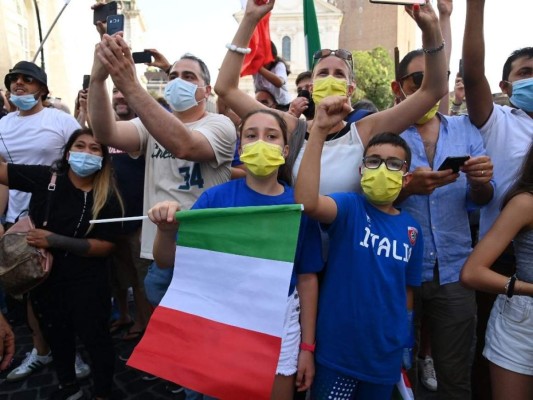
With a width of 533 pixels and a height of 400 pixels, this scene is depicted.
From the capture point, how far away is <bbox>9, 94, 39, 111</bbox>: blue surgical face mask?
139 inches

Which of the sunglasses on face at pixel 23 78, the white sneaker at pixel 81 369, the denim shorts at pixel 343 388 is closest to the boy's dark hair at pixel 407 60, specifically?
the denim shorts at pixel 343 388

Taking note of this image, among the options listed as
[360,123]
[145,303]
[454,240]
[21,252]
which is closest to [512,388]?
[454,240]

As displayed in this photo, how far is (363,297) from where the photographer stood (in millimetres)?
1940

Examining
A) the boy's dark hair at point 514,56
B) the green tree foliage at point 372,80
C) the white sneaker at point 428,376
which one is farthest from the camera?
the green tree foliage at point 372,80

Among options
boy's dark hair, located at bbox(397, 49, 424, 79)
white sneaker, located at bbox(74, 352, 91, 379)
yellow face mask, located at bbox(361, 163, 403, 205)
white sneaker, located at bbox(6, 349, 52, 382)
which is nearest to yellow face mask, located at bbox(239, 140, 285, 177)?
yellow face mask, located at bbox(361, 163, 403, 205)

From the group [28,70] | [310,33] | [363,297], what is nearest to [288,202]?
[363,297]

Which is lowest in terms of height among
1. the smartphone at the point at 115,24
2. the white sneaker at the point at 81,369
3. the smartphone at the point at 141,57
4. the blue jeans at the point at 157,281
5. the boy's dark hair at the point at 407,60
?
the white sneaker at the point at 81,369

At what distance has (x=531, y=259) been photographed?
1997 mm

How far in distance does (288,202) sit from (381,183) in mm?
445

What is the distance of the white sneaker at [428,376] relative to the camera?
11.2ft

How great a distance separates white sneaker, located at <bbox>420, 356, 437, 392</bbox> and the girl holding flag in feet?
6.34

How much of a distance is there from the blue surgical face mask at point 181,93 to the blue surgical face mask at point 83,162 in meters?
0.75

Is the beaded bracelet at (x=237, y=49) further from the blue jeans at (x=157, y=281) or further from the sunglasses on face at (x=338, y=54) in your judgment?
the blue jeans at (x=157, y=281)

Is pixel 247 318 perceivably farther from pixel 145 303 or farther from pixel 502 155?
pixel 145 303
